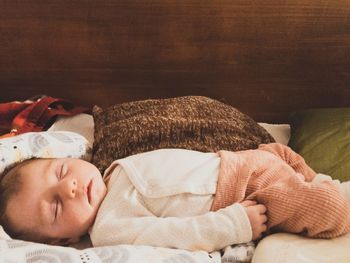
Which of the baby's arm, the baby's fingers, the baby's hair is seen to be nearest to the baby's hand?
the baby's fingers

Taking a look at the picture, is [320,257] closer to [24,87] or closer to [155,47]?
[155,47]

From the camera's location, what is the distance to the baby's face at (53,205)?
0.93m

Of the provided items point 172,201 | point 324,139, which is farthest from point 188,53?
point 172,201

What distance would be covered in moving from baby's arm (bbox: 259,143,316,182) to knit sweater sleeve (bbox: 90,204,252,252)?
0.73ft

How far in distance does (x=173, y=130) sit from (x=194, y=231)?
346mm

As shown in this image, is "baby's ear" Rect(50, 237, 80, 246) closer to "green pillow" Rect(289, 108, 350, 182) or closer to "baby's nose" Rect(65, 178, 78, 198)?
"baby's nose" Rect(65, 178, 78, 198)

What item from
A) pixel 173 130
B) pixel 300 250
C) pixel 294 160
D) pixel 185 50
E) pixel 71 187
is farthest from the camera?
pixel 185 50

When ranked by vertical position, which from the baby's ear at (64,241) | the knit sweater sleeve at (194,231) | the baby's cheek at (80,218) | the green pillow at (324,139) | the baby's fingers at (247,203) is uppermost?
the green pillow at (324,139)

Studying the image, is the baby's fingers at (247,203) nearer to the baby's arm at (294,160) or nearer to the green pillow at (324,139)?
the baby's arm at (294,160)

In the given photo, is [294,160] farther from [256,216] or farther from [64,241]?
[64,241]

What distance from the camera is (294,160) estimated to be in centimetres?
104

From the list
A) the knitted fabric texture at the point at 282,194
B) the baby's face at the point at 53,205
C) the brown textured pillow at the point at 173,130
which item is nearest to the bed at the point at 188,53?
the brown textured pillow at the point at 173,130

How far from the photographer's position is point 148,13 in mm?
1426

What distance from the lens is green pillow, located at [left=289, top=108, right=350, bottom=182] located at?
3.59 ft
